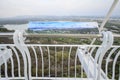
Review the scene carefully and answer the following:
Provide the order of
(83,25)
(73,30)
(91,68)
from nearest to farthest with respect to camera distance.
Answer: (91,68) < (83,25) < (73,30)

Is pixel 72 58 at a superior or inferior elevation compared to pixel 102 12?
inferior

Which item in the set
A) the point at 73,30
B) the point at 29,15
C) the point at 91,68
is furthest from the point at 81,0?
the point at 91,68

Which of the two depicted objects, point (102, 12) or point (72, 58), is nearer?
point (72, 58)

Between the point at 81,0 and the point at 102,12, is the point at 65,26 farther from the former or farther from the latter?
the point at 81,0

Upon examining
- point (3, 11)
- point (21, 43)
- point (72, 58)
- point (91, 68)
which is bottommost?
point (72, 58)

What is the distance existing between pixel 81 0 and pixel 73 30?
386 cm

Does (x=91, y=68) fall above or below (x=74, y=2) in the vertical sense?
below

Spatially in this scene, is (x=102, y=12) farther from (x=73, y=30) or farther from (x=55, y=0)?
(x=73, y=30)

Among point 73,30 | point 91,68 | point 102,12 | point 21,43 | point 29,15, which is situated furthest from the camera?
point 29,15

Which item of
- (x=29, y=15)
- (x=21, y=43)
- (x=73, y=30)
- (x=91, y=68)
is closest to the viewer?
(x=21, y=43)

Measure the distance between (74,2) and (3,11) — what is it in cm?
189

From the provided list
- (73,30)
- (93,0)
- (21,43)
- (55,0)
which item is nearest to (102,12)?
(93,0)

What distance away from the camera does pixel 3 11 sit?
6.72m

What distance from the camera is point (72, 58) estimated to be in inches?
229
